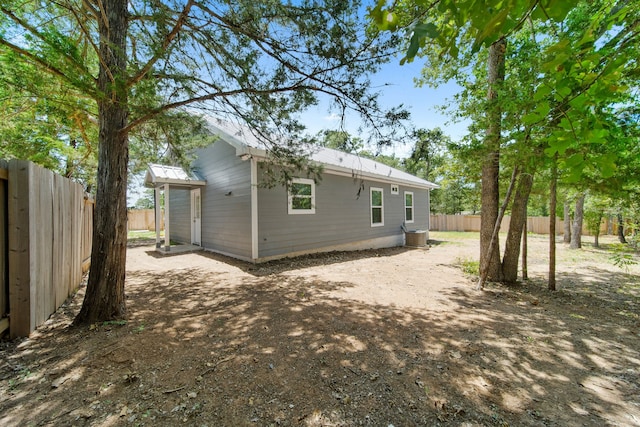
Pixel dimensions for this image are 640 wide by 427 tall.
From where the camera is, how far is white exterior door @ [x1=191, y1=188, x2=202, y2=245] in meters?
9.84

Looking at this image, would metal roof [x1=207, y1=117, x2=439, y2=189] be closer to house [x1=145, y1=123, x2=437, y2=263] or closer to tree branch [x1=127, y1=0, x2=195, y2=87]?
house [x1=145, y1=123, x2=437, y2=263]

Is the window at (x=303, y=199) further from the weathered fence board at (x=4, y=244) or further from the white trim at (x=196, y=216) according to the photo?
the weathered fence board at (x=4, y=244)

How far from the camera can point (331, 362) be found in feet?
7.88

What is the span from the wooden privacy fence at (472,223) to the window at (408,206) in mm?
9851

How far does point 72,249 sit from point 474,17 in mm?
5422

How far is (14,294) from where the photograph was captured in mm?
2469

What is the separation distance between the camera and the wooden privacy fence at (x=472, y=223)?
18531mm

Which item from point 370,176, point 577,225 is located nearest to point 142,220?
point 370,176

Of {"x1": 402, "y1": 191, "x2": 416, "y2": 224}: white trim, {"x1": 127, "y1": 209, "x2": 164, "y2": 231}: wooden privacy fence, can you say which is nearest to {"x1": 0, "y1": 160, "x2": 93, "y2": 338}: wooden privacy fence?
{"x1": 402, "y1": 191, "x2": 416, "y2": 224}: white trim

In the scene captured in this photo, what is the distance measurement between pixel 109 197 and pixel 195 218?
7405 mm

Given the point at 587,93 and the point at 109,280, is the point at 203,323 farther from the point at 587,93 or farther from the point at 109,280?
the point at 587,93

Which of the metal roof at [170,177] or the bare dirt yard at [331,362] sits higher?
the metal roof at [170,177]

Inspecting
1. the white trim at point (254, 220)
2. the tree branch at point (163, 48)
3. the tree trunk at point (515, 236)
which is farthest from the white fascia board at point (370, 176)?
the tree branch at point (163, 48)

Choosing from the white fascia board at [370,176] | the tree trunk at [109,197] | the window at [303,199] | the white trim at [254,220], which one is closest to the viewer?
the tree trunk at [109,197]
